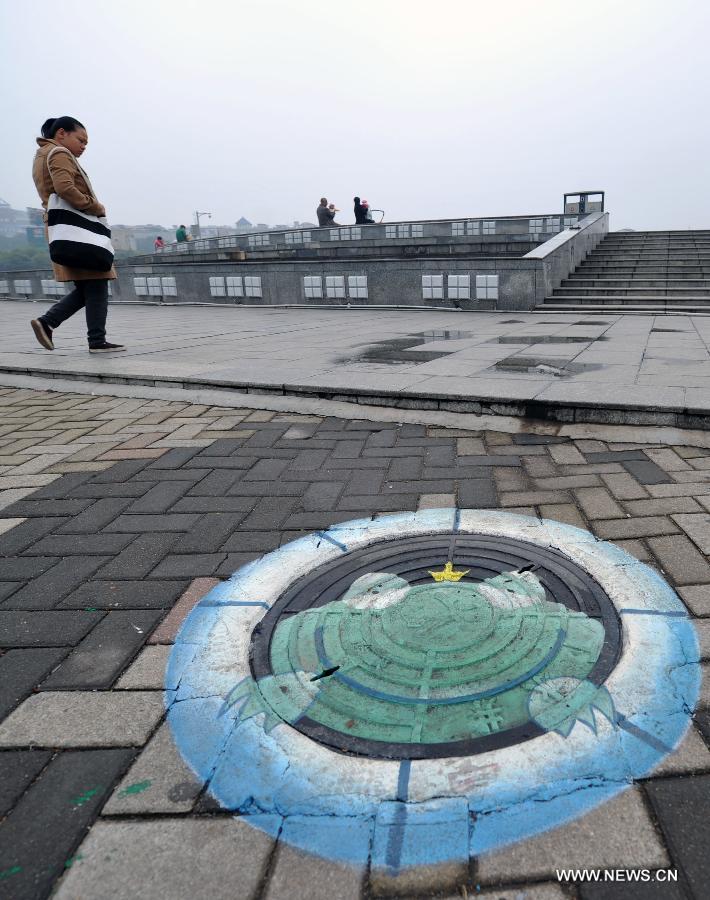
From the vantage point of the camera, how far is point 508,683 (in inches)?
66.4

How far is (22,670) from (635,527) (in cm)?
252

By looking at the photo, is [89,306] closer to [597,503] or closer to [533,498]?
[533,498]

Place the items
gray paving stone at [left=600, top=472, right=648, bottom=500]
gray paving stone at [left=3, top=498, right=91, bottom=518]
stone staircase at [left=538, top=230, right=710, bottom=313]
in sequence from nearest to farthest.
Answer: gray paving stone at [left=600, top=472, right=648, bottom=500] < gray paving stone at [left=3, top=498, right=91, bottom=518] < stone staircase at [left=538, top=230, right=710, bottom=313]

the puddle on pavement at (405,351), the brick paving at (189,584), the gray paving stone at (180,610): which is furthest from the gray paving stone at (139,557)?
the puddle on pavement at (405,351)

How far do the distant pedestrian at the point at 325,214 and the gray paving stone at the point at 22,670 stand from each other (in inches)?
973

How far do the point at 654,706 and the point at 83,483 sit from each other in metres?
3.22

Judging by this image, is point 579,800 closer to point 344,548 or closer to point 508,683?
point 508,683

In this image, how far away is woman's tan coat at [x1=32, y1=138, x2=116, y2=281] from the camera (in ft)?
20.9

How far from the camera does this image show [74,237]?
6.78 m

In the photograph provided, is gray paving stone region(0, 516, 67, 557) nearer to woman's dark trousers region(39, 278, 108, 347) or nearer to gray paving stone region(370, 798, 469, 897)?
gray paving stone region(370, 798, 469, 897)

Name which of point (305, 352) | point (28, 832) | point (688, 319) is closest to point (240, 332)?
point (305, 352)

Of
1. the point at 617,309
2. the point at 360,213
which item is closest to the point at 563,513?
the point at 617,309

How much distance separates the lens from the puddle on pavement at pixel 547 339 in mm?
7391

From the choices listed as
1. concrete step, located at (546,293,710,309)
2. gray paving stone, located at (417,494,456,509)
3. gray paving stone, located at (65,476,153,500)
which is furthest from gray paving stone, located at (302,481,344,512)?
concrete step, located at (546,293,710,309)
